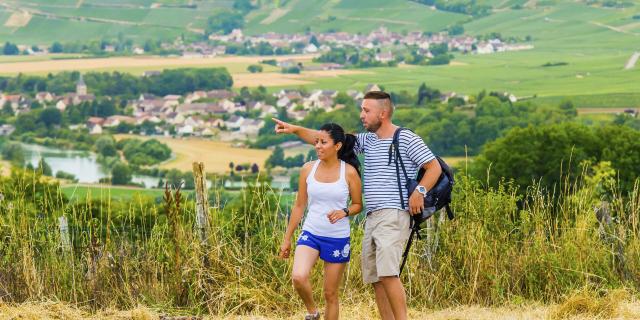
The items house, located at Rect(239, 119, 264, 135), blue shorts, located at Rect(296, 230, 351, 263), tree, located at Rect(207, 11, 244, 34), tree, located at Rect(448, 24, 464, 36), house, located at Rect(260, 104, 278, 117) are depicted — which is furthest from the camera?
tree, located at Rect(207, 11, 244, 34)

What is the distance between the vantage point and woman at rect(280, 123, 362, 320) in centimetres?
525

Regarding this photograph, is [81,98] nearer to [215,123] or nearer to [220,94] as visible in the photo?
[220,94]

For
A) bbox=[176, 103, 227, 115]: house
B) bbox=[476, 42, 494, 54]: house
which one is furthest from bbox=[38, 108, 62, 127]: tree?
bbox=[476, 42, 494, 54]: house

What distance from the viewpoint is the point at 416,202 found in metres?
5.15

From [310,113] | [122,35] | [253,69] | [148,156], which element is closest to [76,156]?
[148,156]

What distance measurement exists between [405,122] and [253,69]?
46.1m

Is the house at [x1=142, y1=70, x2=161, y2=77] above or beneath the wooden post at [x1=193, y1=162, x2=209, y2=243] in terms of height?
beneath

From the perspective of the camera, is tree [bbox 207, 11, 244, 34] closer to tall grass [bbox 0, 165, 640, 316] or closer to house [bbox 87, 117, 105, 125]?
house [bbox 87, 117, 105, 125]

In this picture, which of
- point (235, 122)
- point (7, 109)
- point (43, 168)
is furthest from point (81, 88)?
point (43, 168)

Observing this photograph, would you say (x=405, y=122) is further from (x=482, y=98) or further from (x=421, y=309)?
(x=421, y=309)

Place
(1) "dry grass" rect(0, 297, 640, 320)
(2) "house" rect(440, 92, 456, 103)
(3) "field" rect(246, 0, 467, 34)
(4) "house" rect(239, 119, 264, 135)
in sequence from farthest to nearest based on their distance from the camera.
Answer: (3) "field" rect(246, 0, 467, 34)
(2) "house" rect(440, 92, 456, 103)
(4) "house" rect(239, 119, 264, 135)
(1) "dry grass" rect(0, 297, 640, 320)

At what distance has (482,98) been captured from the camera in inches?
2847

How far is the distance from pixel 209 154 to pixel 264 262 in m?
56.8

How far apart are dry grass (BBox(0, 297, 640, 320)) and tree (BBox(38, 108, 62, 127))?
254 feet
